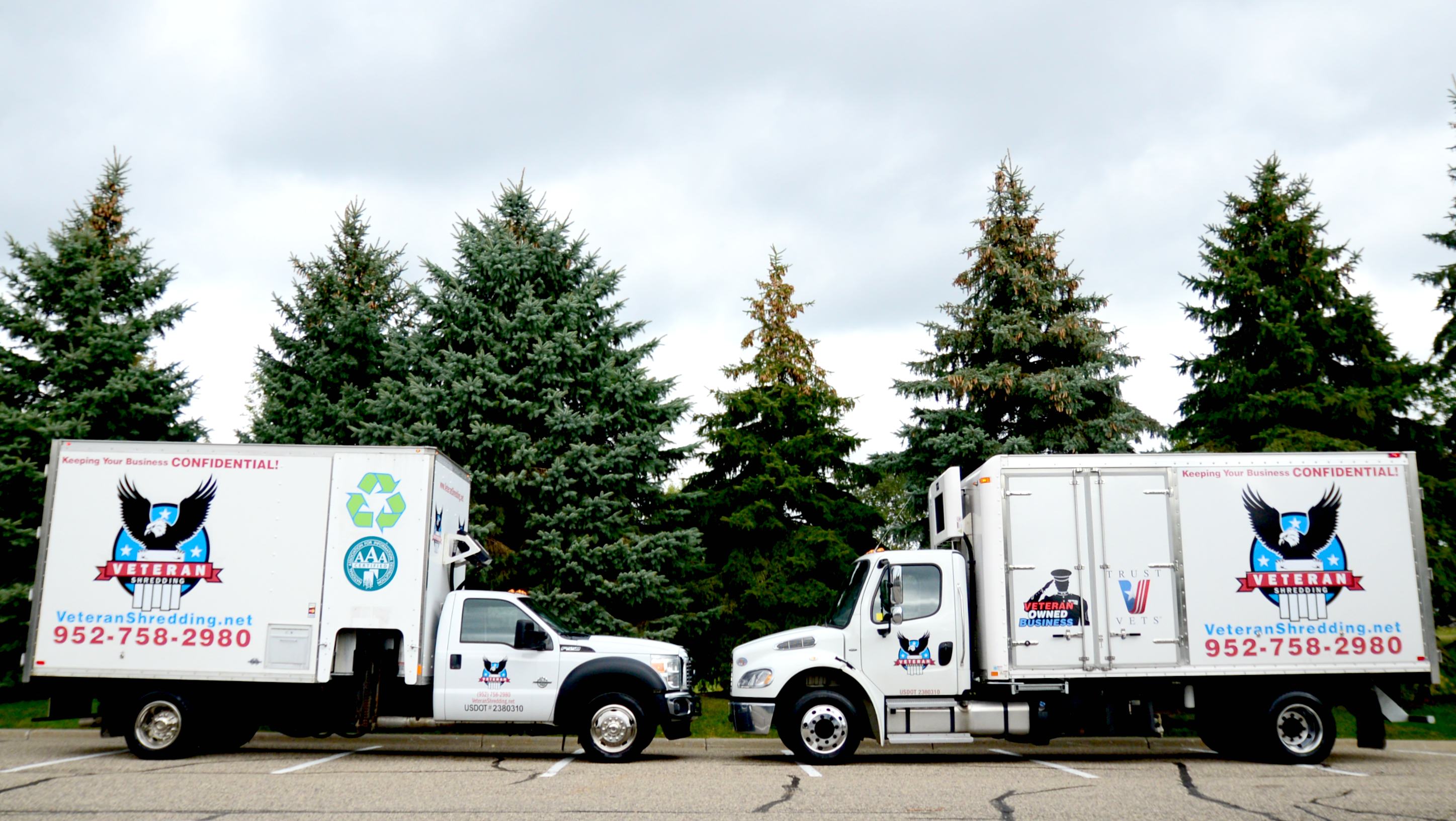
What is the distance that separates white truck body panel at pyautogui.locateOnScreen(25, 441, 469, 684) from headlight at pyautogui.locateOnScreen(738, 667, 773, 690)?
380 centimetres

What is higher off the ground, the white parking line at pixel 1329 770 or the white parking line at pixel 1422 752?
the white parking line at pixel 1329 770

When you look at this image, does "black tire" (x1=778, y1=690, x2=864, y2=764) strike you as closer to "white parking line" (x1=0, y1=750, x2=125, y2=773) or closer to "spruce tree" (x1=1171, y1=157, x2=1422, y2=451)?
"white parking line" (x1=0, y1=750, x2=125, y2=773)

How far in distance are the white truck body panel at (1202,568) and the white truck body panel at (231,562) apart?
7.07 meters

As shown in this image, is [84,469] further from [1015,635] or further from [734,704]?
[1015,635]

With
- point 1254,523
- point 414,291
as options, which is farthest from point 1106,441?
point 414,291

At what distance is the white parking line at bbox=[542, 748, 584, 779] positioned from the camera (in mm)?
10570

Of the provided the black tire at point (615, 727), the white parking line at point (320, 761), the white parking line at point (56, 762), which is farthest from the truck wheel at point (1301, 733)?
the white parking line at point (56, 762)

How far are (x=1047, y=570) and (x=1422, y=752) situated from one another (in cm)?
632

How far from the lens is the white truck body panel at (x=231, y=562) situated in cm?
1149

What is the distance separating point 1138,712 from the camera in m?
11.7

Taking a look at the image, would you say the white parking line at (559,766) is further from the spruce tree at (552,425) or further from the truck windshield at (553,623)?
the spruce tree at (552,425)

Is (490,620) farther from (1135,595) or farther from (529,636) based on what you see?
(1135,595)

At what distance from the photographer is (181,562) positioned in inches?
459

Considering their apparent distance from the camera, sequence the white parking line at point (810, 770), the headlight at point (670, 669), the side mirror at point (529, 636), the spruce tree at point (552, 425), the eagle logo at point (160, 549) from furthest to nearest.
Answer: the spruce tree at point (552, 425), the headlight at point (670, 669), the side mirror at point (529, 636), the eagle logo at point (160, 549), the white parking line at point (810, 770)
